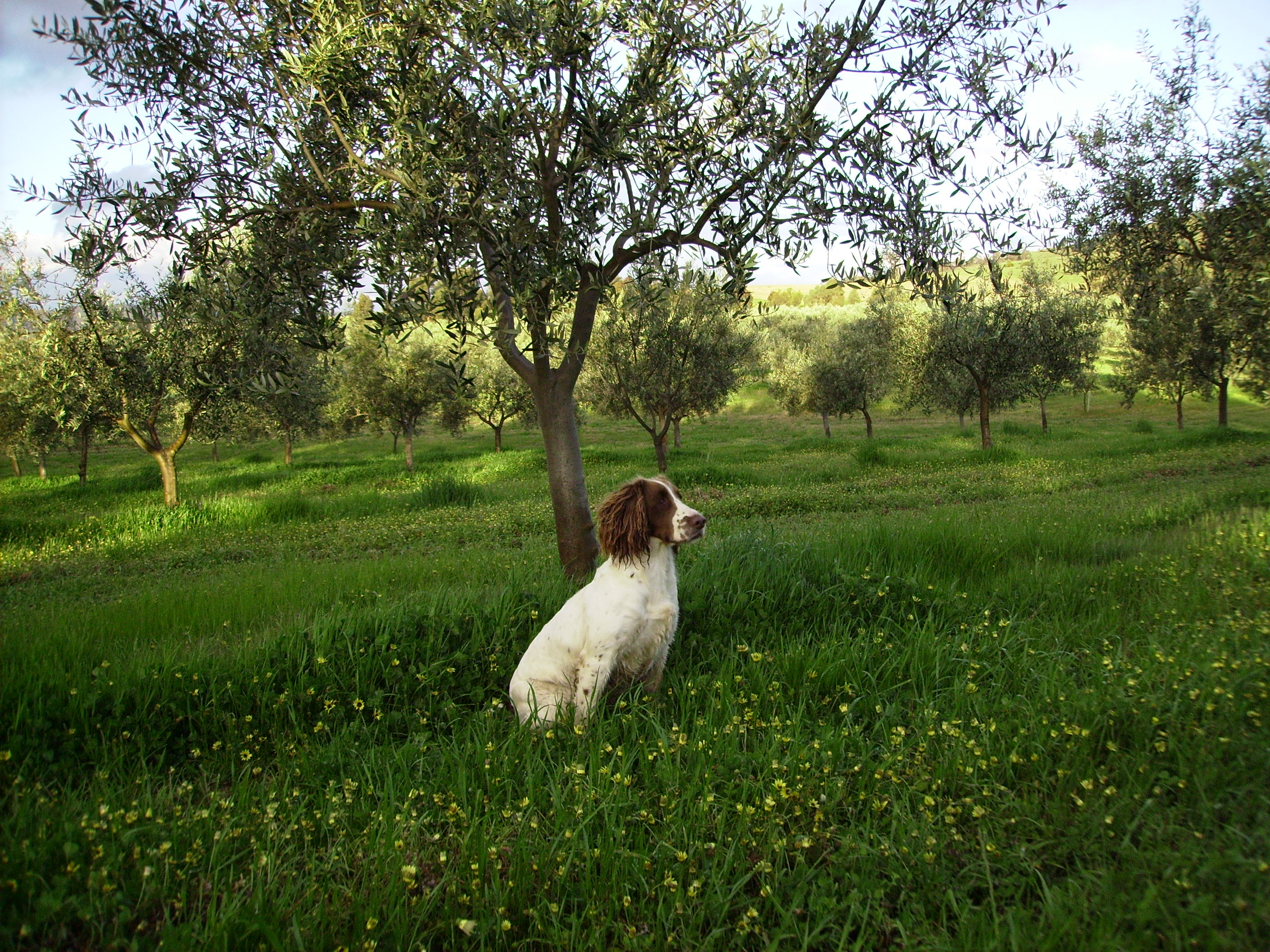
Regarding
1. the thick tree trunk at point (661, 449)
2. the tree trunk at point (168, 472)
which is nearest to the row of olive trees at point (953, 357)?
the thick tree trunk at point (661, 449)

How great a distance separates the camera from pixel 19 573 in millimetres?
10883

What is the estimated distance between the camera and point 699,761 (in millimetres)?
3555

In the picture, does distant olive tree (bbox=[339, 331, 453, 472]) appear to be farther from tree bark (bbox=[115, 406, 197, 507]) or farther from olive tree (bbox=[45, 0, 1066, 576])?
olive tree (bbox=[45, 0, 1066, 576])

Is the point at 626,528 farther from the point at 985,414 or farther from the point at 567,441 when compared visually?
the point at 985,414

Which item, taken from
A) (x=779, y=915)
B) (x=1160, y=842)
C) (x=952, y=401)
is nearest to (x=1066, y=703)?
(x=1160, y=842)

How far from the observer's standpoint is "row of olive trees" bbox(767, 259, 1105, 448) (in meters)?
27.2

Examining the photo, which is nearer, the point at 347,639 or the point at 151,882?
the point at 151,882

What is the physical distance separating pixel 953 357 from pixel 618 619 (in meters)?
27.8

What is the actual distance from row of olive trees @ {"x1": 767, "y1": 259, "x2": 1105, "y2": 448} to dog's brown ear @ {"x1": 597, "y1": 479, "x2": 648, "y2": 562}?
59.1 ft

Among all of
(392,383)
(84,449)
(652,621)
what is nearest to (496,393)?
(392,383)

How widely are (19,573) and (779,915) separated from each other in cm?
1338

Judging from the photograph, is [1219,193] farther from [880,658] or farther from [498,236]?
[498,236]

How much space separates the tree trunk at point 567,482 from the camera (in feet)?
Result: 22.7

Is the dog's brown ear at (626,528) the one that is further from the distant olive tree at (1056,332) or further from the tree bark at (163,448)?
the distant olive tree at (1056,332)
